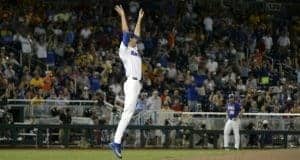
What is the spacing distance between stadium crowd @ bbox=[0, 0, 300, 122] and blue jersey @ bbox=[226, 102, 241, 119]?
2336 millimetres

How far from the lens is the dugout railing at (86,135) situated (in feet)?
74.0

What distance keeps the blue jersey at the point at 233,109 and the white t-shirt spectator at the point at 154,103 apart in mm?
2442

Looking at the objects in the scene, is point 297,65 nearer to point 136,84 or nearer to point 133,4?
point 133,4

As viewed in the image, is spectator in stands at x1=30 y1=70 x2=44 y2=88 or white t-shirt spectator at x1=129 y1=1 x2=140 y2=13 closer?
spectator in stands at x1=30 y1=70 x2=44 y2=88

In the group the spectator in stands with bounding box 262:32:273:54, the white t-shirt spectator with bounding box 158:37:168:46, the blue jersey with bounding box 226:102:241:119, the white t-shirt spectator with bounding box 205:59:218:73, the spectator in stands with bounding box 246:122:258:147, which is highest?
the spectator in stands with bounding box 262:32:273:54

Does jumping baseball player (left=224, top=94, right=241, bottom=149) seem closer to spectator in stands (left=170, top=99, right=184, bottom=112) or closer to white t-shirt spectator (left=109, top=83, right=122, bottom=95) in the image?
spectator in stands (left=170, top=99, right=184, bottom=112)

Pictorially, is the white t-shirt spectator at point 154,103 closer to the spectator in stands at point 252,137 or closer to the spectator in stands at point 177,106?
the spectator in stands at point 177,106

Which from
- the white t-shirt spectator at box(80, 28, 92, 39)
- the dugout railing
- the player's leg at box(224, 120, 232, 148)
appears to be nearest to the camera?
the dugout railing

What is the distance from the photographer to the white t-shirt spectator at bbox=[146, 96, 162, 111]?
24469mm

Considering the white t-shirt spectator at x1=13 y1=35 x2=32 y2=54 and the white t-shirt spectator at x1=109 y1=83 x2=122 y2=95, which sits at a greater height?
the white t-shirt spectator at x1=13 y1=35 x2=32 y2=54

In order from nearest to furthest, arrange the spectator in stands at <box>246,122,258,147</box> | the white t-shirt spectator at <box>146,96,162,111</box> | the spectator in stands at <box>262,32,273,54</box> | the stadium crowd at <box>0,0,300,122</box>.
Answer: the white t-shirt spectator at <box>146,96,162,111</box>, the stadium crowd at <box>0,0,300,122</box>, the spectator in stands at <box>246,122,258,147</box>, the spectator in stands at <box>262,32,273,54</box>

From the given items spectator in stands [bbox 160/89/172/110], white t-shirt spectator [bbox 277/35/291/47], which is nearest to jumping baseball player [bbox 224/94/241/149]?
spectator in stands [bbox 160/89/172/110]

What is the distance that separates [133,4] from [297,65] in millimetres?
7190

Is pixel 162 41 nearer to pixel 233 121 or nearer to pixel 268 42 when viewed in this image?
pixel 268 42
